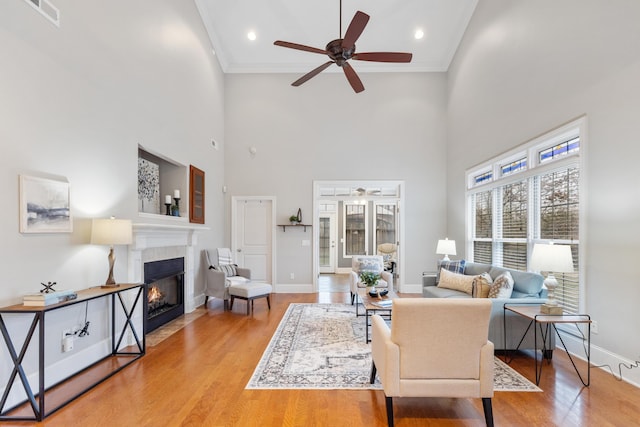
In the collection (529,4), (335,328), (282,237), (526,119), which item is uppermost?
(529,4)

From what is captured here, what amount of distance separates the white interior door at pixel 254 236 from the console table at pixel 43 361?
338 centimetres

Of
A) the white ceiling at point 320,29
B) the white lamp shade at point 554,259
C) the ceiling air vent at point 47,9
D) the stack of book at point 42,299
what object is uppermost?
the white ceiling at point 320,29

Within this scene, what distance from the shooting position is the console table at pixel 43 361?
2193mm

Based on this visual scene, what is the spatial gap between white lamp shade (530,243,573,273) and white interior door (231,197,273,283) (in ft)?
16.8

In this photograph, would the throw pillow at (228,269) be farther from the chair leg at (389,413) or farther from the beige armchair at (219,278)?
the chair leg at (389,413)

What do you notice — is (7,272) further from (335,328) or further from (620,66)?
(620,66)

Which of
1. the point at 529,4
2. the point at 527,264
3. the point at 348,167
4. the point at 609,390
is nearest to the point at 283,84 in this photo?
the point at 348,167

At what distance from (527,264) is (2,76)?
5.69 metres

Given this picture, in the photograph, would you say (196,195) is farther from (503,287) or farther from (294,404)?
(503,287)

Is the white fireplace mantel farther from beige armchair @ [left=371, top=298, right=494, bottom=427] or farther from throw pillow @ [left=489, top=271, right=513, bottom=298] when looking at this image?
throw pillow @ [left=489, top=271, right=513, bottom=298]

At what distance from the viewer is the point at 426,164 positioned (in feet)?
23.0

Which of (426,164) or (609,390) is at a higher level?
(426,164)

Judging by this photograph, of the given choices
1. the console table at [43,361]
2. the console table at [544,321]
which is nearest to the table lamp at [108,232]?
the console table at [43,361]

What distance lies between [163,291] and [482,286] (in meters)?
4.36
